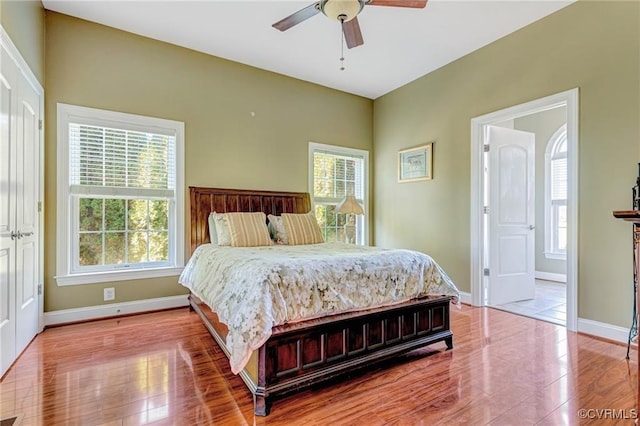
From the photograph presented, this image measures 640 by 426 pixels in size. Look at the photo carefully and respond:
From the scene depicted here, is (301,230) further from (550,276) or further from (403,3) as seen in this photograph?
(550,276)

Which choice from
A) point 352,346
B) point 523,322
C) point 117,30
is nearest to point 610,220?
point 523,322

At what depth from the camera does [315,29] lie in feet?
11.1

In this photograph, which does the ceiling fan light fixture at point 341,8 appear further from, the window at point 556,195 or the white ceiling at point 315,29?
the window at point 556,195

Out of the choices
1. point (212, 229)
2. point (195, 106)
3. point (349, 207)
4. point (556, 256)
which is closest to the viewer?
point (212, 229)

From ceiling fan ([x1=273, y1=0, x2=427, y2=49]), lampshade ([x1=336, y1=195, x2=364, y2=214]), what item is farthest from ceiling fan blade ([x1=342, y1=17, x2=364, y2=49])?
lampshade ([x1=336, y1=195, x2=364, y2=214])

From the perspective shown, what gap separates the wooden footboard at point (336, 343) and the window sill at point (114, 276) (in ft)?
4.34

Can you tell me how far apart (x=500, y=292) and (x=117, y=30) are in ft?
17.0

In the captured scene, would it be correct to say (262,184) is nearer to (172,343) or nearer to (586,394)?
(172,343)

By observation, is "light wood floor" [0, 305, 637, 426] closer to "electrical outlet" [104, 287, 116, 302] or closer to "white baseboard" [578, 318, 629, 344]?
"white baseboard" [578, 318, 629, 344]

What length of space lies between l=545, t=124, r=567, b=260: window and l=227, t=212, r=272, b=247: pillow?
485 centimetres

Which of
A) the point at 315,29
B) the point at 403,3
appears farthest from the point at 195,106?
the point at 403,3

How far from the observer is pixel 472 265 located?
154 inches

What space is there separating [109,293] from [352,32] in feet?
11.3

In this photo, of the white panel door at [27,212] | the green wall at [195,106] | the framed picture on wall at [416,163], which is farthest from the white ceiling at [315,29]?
the white panel door at [27,212]
